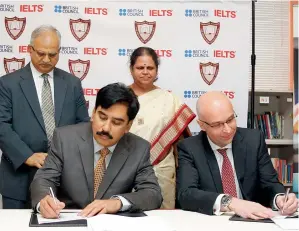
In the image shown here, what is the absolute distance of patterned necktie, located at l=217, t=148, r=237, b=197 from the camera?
261cm

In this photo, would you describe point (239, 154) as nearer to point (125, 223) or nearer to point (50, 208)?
point (125, 223)

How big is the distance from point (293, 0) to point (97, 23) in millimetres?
2493

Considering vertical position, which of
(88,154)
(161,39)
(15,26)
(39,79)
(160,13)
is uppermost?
(160,13)

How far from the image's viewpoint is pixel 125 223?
6.41ft

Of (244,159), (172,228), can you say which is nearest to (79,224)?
(172,228)

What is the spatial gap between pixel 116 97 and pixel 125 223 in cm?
69

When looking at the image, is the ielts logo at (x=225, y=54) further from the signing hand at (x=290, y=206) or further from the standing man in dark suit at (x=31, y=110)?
the signing hand at (x=290, y=206)

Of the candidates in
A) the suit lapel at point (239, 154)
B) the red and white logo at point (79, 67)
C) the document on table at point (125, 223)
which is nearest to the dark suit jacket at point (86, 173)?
the document on table at point (125, 223)

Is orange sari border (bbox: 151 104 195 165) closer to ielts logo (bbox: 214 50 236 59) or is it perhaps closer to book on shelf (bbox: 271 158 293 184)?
ielts logo (bbox: 214 50 236 59)

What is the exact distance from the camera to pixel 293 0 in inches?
215

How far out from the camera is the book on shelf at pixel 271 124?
4.78 meters

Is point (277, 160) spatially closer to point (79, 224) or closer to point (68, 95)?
point (68, 95)

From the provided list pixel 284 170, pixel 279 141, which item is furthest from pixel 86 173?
pixel 284 170

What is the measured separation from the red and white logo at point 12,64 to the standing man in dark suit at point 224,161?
205 cm
